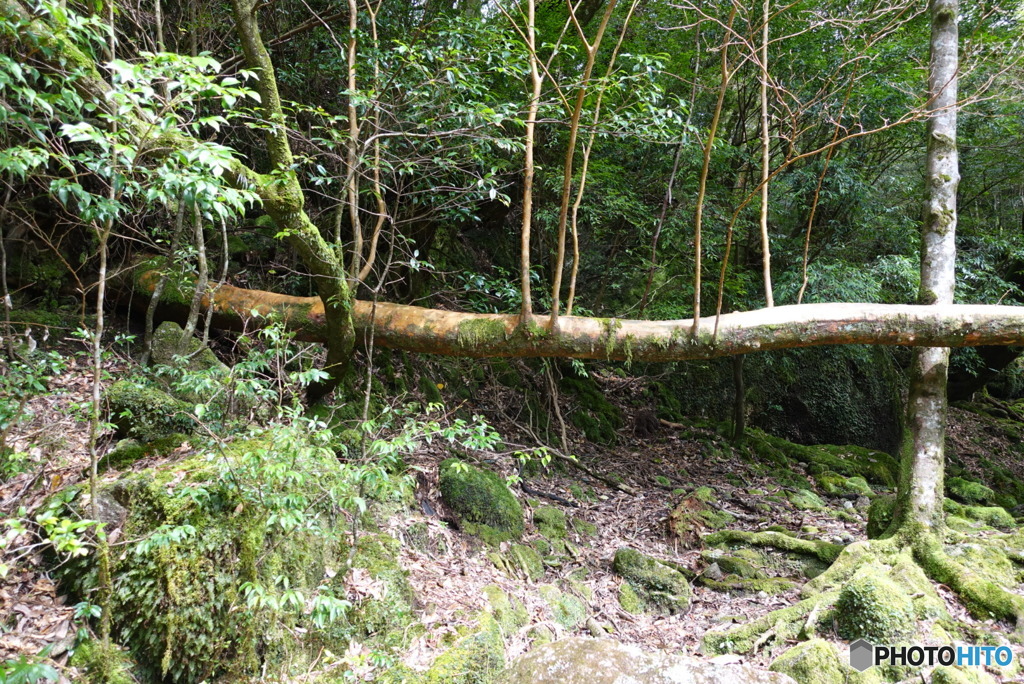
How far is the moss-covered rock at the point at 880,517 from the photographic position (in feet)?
17.6

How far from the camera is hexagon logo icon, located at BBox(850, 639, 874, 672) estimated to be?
3.62 meters

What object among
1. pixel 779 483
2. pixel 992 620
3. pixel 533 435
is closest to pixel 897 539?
pixel 992 620

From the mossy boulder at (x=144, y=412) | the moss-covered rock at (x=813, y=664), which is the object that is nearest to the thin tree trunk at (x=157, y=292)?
the mossy boulder at (x=144, y=412)

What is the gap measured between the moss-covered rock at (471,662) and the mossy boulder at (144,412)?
222 centimetres

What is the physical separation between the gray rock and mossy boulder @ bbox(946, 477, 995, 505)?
6683 millimetres

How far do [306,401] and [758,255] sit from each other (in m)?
7.51

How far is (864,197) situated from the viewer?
8195 mm

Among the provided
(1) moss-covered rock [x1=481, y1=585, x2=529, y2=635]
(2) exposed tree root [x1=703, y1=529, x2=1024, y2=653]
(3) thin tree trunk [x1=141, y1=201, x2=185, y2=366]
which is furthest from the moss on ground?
(3) thin tree trunk [x1=141, y1=201, x2=185, y2=366]

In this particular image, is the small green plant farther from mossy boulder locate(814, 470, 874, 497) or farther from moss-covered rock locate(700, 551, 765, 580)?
mossy boulder locate(814, 470, 874, 497)

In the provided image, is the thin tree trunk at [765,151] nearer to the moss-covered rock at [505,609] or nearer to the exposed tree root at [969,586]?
the exposed tree root at [969,586]

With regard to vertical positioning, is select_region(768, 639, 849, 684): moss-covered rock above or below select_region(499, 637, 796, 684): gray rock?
below

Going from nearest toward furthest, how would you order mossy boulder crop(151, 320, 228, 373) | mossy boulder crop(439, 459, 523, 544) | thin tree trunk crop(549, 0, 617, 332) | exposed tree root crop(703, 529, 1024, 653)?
thin tree trunk crop(549, 0, 617, 332), exposed tree root crop(703, 529, 1024, 653), mossy boulder crop(151, 320, 228, 373), mossy boulder crop(439, 459, 523, 544)

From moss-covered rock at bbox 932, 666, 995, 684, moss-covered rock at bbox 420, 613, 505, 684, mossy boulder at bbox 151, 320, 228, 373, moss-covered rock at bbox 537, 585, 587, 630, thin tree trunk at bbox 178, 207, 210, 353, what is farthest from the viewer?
mossy boulder at bbox 151, 320, 228, 373

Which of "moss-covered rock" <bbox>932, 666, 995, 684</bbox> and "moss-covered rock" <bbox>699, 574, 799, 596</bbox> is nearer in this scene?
"moss-covered rock" <bbox>932, 666, 995, 684</bbox>
